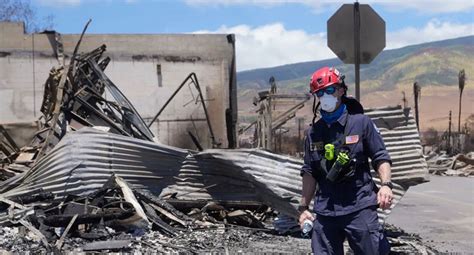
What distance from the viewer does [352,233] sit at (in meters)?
4.60

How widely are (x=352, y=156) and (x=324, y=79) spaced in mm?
577

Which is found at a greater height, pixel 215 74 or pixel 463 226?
pixel 215 74

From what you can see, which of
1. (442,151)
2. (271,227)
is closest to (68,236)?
(271,227)

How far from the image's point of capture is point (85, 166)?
8.16m

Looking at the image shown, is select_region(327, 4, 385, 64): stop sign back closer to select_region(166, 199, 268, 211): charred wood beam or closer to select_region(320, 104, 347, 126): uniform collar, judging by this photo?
select_region(166, 199, 268, 211): charred wood beam

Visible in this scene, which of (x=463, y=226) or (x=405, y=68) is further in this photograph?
(x=405, y=68)

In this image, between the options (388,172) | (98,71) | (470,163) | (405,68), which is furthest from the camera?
(405,68)

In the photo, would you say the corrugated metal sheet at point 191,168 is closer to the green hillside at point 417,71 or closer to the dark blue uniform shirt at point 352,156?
→ the dark blue uniform shirt at point 352,156

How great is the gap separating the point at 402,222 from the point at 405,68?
170631 millimetres

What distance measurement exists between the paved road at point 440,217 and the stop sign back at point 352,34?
8.23 feet

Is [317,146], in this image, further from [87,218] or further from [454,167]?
[454,167]

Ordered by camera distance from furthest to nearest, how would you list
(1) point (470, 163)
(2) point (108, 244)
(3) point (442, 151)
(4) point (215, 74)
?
(3) point (442, 151)
(1) point (470, 163)
(4) point (215, 74)
(2) point (108, 244)

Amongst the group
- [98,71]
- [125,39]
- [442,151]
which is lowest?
[442,151]

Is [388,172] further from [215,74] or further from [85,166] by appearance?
[215,74]
